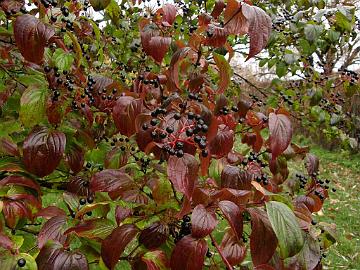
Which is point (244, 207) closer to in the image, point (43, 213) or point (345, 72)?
point (43, 213)

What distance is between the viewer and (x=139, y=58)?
2684 millimetres

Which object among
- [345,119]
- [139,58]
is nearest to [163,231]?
[139,58]

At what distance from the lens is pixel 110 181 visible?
1269mm

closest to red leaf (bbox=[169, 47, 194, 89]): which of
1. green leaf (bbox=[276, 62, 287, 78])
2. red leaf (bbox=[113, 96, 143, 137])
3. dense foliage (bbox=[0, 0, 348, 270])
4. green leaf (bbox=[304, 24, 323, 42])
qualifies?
dense foliage (bbox=[0, 0, 348, 270])

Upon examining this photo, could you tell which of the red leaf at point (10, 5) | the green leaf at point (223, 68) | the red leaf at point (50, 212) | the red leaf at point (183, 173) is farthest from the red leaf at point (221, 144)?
the red leaf at point (10, 5)

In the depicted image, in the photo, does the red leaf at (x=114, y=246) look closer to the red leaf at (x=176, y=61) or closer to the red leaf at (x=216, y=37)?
the red leaf at (x=176, y=61)

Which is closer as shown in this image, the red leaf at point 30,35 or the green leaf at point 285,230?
the green leaf at point 285,230

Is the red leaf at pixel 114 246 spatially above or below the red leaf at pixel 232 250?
above

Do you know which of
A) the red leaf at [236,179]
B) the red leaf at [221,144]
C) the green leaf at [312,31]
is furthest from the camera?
the green leaf at [312,31]

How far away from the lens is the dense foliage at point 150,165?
1.07 m

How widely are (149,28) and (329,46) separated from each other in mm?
1806

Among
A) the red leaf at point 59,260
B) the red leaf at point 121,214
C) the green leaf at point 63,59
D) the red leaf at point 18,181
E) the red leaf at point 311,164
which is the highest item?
the green leaf at point 63,59

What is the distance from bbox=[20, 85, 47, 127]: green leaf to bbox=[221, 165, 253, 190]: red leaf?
24.5 inches

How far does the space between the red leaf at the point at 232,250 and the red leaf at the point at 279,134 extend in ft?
0.89
